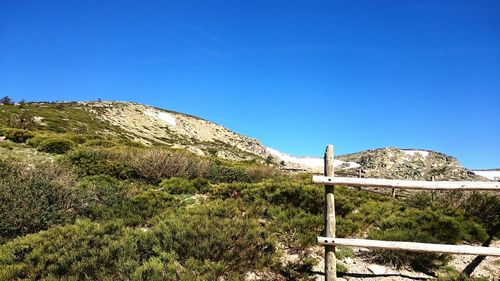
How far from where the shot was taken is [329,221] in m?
6.28

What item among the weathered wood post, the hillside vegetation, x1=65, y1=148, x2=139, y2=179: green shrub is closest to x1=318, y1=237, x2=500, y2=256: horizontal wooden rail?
the weathered wood post

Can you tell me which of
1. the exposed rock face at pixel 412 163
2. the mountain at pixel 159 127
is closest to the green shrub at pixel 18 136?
the mountain at pixel 159 127

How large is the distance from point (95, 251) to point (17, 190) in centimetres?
371

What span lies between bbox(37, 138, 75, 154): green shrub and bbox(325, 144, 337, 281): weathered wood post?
20.1 meters

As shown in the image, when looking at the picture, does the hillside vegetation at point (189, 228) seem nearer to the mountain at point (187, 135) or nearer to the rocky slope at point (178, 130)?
the mountain at point (187, 135)

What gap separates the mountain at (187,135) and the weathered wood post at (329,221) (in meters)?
47.0

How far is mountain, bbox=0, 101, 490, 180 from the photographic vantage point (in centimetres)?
5984

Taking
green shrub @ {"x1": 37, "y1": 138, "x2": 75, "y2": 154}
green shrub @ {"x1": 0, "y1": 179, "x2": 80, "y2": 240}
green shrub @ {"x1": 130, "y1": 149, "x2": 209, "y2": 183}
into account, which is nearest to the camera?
green shrub @ {"x1": 0, "y1": 179, "x2": 80, "y2": 240}

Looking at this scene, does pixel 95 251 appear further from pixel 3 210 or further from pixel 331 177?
pixel 331 177

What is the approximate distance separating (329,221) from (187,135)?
291ft

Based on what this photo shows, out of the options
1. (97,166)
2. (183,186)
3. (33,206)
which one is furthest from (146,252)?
(97,166)

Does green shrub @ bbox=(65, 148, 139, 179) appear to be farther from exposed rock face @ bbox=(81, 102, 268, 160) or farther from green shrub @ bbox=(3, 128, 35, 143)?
exposed rock face @ bbox=(81, 102, 268, 160)

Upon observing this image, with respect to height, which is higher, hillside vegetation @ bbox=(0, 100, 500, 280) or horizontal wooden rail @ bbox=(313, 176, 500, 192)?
horizontal wooden rail @ bbox=(313, 176, 500, 192)

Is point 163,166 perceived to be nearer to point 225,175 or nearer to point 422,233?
point 225,175
